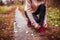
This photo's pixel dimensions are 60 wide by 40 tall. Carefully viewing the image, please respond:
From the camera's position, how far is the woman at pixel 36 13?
162 cm

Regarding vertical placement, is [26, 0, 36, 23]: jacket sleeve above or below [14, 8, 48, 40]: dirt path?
above

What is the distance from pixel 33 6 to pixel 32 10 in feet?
0.11

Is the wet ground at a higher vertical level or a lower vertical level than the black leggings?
lower

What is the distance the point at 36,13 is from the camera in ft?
5.33

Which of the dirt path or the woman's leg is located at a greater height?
the woman's leg

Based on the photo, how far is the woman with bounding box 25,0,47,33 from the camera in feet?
5.31

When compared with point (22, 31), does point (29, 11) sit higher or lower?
higher

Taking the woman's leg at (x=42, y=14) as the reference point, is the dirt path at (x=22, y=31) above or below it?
below

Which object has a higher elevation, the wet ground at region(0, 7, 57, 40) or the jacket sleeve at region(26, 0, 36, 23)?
the jacket sleeve at region(26, 0, 36, 23)

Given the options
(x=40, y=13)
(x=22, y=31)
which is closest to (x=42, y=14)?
(x=40, y=13)

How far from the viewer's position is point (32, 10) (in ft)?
5.33

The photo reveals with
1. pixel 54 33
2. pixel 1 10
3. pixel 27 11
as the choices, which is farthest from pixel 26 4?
pixel 54 33

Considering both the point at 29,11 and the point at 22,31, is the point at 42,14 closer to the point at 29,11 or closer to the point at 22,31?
the point at 29,11

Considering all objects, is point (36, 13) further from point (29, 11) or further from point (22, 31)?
point (22, 31)
